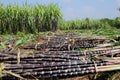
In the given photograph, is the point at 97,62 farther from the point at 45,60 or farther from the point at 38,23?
the point at 38,23

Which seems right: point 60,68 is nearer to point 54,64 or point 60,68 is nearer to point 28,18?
point 54,64

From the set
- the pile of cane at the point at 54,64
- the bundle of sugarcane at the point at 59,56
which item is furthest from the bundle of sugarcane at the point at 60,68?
the bundle of sugarcane at the point at 59,56

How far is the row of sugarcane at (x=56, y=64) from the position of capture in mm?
3088

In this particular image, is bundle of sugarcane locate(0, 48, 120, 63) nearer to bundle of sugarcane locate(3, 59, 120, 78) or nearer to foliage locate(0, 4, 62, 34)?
bundle of sugarcane locate(3, 59, 120, 78)

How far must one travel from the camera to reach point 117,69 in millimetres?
3330

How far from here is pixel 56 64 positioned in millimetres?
3176

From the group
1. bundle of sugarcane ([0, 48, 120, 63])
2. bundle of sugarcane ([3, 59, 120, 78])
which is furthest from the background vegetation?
bundle of sugarcane ([3, 59, 120, 78])

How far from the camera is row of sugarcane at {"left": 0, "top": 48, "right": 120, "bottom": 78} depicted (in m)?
3.09

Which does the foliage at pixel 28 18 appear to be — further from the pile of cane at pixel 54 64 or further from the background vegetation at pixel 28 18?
the pile of cane at pixel 54 64

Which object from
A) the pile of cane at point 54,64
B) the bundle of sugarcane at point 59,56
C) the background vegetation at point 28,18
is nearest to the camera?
the pile of cane at point 54,64

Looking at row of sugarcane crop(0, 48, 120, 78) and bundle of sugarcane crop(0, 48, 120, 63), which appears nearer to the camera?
row of sugarcane crop(0, 48, 120, 78)

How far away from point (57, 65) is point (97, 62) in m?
0.48

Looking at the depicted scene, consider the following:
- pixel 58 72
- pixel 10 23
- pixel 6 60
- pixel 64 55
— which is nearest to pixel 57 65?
pixel 58 72

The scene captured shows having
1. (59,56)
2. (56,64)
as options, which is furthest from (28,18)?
(56,64)
